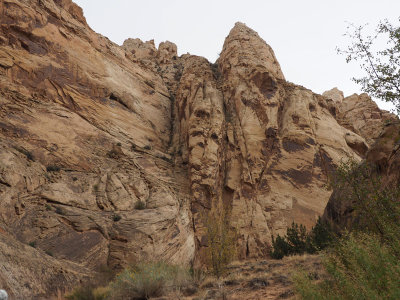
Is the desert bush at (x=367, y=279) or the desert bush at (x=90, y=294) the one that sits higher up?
the desert bush at (x=367, y=279)

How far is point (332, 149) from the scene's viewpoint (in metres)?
26.3

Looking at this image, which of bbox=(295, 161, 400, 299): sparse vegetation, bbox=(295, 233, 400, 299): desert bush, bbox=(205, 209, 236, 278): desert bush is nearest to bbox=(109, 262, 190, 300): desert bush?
bbox=(205, 209, 236, 278): desert bush

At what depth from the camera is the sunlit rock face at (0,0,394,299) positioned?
49.3 ft

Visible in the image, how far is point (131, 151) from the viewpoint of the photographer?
23219mm

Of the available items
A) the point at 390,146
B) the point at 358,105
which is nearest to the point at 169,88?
the point at 390,146

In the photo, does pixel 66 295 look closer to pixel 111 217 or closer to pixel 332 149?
pixel 111 217

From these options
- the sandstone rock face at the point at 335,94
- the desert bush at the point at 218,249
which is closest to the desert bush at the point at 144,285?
the desert bush at the point at 218,249

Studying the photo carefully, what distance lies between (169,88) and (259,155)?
616 inches

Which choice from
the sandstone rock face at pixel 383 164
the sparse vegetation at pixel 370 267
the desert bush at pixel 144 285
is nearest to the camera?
the sparse vegetation at pixel 370 267

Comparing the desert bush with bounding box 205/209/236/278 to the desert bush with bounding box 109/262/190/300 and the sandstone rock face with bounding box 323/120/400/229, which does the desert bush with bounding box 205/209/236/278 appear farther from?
the sandstone rock face with bounding box 323/120/400/229

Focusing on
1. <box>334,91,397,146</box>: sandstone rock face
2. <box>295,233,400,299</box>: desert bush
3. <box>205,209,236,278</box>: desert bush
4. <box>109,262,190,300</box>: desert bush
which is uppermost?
<box>334,91,397,146</box>: sandstone rock face

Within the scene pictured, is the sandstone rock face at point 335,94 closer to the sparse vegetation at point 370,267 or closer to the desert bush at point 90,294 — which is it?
the sparse vegetation at point 370,267

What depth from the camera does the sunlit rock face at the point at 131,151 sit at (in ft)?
49.3

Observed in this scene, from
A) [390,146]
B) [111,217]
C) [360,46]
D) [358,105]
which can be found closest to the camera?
[360,46]
